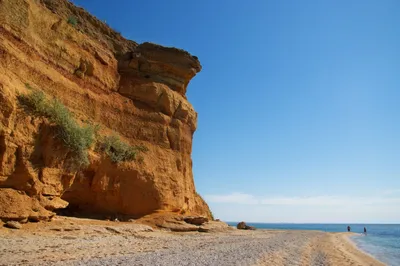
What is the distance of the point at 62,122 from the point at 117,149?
4.61 meters

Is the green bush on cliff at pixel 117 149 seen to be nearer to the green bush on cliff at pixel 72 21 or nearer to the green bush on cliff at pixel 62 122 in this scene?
the green bush on cliff at pixel 62 122

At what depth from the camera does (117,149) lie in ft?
58.5

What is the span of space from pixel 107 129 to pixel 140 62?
6.50 meters

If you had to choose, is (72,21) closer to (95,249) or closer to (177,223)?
(177,223)

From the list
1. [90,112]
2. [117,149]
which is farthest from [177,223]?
[90,112]

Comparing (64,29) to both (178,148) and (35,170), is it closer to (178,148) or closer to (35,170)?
(35,170)

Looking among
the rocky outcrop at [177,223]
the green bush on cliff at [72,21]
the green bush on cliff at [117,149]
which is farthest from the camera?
the green bush on cliff at [72,21]

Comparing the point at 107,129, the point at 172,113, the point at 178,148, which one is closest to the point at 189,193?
the point at 178,148

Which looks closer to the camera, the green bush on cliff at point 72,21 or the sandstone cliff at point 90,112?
the sandstone cliff at point 90,112

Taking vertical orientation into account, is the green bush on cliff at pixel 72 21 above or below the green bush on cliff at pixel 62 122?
above

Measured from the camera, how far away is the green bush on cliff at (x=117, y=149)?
17.3m

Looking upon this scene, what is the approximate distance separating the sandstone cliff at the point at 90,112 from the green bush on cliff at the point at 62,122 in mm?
315

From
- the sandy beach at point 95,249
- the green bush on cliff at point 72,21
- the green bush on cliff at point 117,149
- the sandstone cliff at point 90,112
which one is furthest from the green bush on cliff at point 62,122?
the green bush on cliff at point 72,21

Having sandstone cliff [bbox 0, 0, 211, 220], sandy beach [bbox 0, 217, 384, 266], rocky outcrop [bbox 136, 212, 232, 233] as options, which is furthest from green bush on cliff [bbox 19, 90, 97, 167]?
rocky outcrop [bbox 136, 212, 232, 233]
